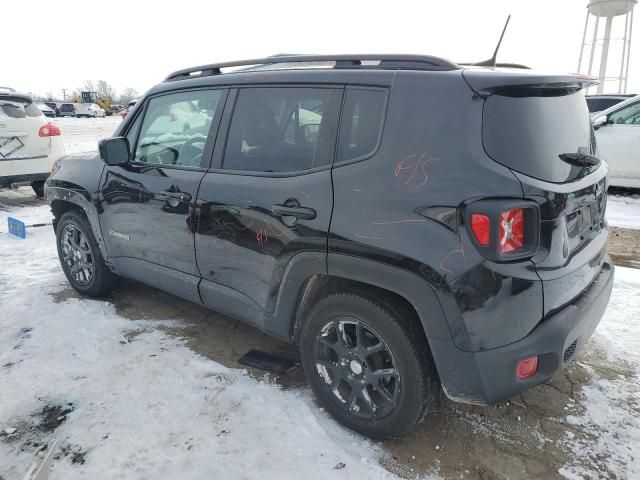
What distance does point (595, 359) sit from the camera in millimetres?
3121

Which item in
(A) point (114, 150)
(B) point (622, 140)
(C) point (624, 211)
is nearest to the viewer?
(A) point (114, 150)

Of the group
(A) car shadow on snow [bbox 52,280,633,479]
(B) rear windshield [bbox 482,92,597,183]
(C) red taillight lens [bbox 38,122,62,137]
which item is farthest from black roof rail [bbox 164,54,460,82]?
(C) red taillight lens [bbox 38,122,62,137]

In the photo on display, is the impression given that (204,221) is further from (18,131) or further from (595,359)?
(18,131)

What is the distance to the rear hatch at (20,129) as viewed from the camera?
721cm

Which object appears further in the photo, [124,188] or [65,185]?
[65,185]

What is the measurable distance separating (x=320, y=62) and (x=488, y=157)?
117cm

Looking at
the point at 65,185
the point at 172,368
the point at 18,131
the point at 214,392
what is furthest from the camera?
the point at 18,131

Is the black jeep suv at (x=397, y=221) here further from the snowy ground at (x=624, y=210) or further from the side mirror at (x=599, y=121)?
the side mirror at (x=599, y=121)

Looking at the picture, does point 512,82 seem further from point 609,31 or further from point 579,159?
point 609,31

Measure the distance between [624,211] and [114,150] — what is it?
7196 mm

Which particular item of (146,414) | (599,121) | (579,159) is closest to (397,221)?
(579,159)

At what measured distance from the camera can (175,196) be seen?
3043 mm

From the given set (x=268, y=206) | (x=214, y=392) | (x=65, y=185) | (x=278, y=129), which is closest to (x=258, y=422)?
(x=214, y=392)

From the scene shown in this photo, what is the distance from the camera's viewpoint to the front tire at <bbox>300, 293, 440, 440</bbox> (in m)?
2.13
